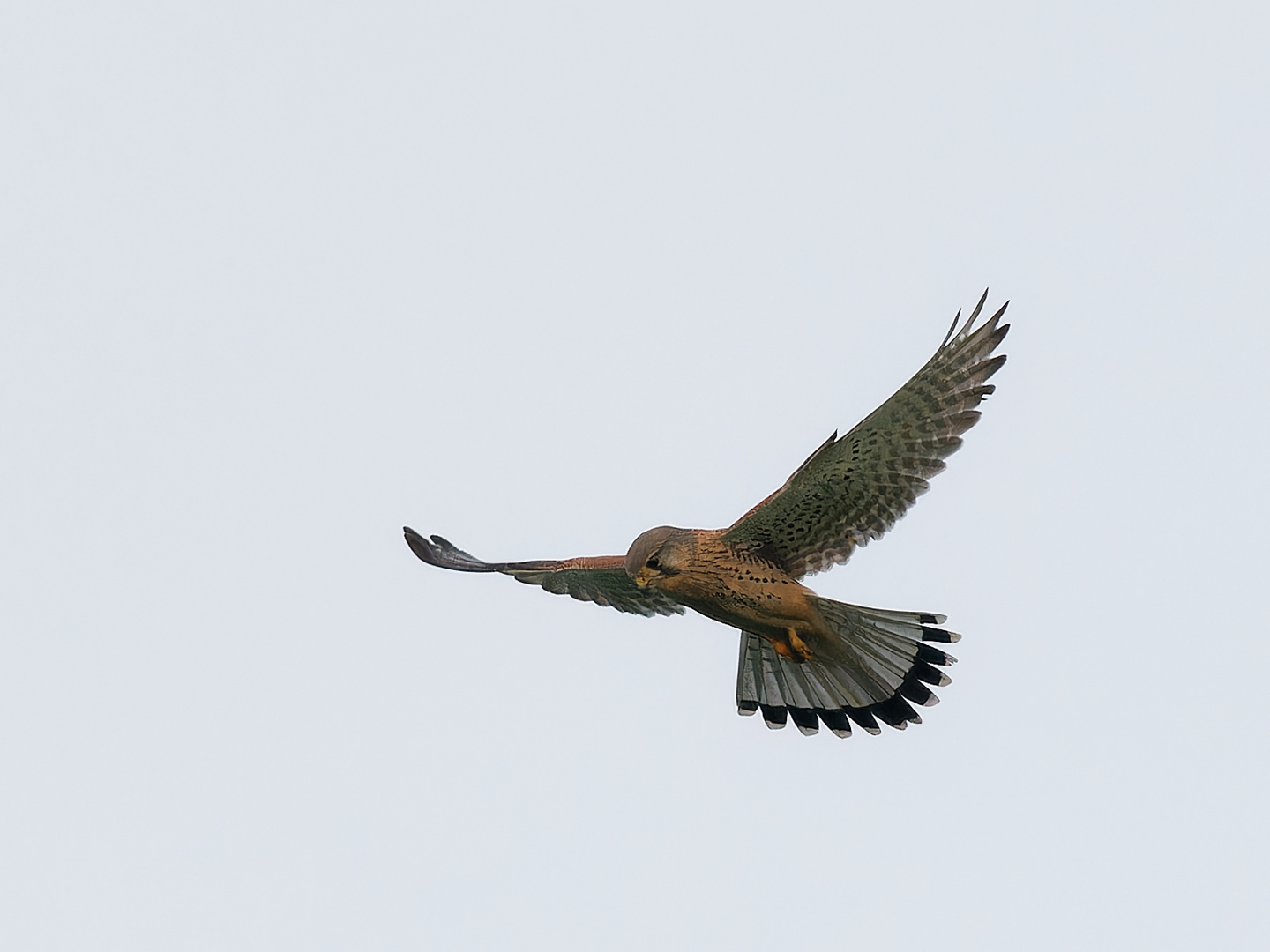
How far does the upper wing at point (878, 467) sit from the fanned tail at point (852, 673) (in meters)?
→ 0.45

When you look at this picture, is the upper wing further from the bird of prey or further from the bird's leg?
the bird's leg

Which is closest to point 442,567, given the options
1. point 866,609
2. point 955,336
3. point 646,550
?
point 646,550

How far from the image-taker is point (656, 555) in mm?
10953

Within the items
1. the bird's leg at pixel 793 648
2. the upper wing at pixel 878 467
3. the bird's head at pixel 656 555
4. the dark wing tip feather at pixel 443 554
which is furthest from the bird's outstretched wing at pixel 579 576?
the upper wing at pixel 878 467

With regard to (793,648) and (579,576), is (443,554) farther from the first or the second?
(793,648)

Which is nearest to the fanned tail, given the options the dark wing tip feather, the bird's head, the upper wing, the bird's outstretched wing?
the upper wing

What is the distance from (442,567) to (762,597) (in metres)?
2.68

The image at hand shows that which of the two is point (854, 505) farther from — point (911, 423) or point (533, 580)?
point (533, 580)

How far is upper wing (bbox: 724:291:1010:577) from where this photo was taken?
1043 cm

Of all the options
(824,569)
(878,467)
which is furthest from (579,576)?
(878,467)

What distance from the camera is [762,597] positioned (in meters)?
11.1

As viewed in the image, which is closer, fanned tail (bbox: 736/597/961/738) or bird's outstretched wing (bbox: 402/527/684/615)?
fanned tail (bbox: 736/597/961/738)

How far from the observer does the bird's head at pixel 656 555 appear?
1095 cm

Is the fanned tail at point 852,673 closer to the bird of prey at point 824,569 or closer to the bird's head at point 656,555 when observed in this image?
the bird of prey at point 824,569
